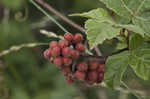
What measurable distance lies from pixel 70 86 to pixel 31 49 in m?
0.52

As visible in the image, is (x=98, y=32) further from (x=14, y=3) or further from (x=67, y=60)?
(x=14, y=3)

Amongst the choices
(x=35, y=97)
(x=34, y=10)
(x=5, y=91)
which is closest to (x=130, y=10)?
(x=5, y=91)

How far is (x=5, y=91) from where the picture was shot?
7.50ft

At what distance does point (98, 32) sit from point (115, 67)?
0.22 m

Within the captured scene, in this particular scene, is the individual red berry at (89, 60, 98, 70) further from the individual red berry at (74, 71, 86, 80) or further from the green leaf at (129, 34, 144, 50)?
the green leaf at (129, 34, 144, 50)

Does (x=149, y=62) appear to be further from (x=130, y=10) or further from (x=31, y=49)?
(x=31, y=49)

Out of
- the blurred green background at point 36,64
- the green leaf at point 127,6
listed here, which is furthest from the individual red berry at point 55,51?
the blurred green background at point 36,64

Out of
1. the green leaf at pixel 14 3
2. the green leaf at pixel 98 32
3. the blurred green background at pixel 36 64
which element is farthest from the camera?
the green leaf at pixel 14 3

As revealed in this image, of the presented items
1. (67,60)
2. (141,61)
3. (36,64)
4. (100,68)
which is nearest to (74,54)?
(67,60)

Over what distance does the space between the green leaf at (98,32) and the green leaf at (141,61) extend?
0.21 m

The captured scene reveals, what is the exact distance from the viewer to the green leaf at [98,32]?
2.96 feet

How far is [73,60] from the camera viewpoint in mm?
1127

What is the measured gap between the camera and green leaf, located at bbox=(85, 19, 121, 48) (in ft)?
2.96

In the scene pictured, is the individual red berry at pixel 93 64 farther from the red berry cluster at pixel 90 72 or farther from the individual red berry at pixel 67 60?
the individual red berry at pixel 67 60
